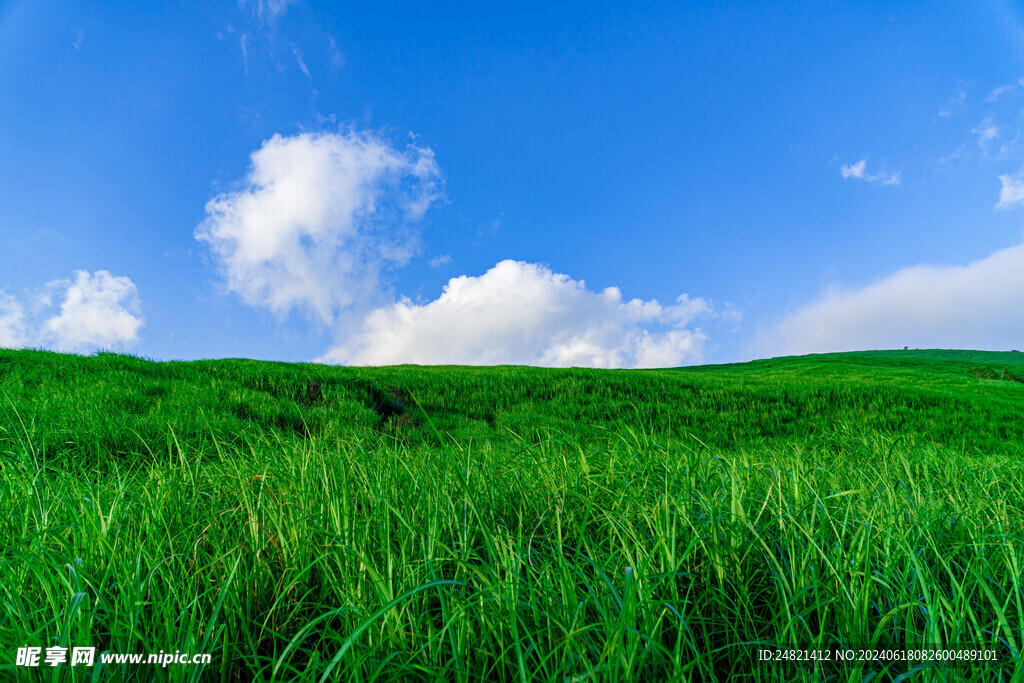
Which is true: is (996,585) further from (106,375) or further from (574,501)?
(106,375)

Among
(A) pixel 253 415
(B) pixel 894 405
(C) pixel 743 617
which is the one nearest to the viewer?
(C) pixel 743 617

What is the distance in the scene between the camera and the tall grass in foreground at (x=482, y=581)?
60.2 inches

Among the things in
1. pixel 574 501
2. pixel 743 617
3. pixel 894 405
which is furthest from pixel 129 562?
pixel 894 405

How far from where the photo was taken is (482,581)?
6.16ft

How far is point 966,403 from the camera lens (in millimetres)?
12023

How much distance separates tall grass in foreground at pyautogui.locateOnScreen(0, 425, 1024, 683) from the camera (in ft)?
5.02

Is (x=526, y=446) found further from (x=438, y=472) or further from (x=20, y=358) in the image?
(x=20, y=358)

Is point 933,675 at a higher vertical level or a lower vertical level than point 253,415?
lower

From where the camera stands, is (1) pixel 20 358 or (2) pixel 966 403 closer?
(1) pixel 20 358

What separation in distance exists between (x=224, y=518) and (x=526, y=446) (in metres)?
2.01

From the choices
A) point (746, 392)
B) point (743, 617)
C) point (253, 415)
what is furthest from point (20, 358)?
point (746, 392)

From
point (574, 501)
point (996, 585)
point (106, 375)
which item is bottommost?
point (996, 585)

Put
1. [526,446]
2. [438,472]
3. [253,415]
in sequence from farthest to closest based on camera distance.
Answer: [253,415] < [526,446] < [438,472]

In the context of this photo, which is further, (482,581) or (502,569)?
(502,569)
